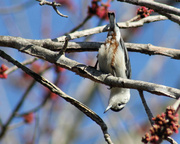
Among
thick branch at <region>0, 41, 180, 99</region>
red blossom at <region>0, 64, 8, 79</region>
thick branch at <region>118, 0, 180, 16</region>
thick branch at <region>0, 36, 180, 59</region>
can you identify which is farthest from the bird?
red blossom at <region>0, 64, 8, 79</region>

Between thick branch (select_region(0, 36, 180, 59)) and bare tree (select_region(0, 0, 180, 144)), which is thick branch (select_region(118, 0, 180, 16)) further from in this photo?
thick branch (select_region(0, 36, 180, 59))

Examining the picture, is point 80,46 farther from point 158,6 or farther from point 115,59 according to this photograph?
point 158,6

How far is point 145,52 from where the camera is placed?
3.06 meters

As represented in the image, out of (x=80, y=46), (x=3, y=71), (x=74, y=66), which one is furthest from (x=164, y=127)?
(x=3, y=71)

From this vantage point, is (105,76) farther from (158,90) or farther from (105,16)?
(105,16)

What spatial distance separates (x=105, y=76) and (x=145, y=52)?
64 cm

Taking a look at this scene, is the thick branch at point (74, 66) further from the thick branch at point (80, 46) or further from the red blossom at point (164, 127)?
the red blossom at point (164, 127)

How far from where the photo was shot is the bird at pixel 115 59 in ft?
11.6

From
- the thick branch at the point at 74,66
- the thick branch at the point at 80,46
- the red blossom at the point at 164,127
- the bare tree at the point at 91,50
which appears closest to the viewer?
the red blossom at the point at 164,127

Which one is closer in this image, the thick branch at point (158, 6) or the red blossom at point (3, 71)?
the thick branch at point (158, 6)

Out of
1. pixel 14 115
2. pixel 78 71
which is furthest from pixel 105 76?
pixel 14 115

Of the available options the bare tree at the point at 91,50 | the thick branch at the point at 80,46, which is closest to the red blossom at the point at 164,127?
the bare tree at the point at 91,50

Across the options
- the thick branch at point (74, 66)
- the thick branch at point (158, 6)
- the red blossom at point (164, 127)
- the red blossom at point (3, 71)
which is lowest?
the red blossom at point (3, 71)

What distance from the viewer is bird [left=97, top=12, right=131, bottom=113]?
3544 mm
